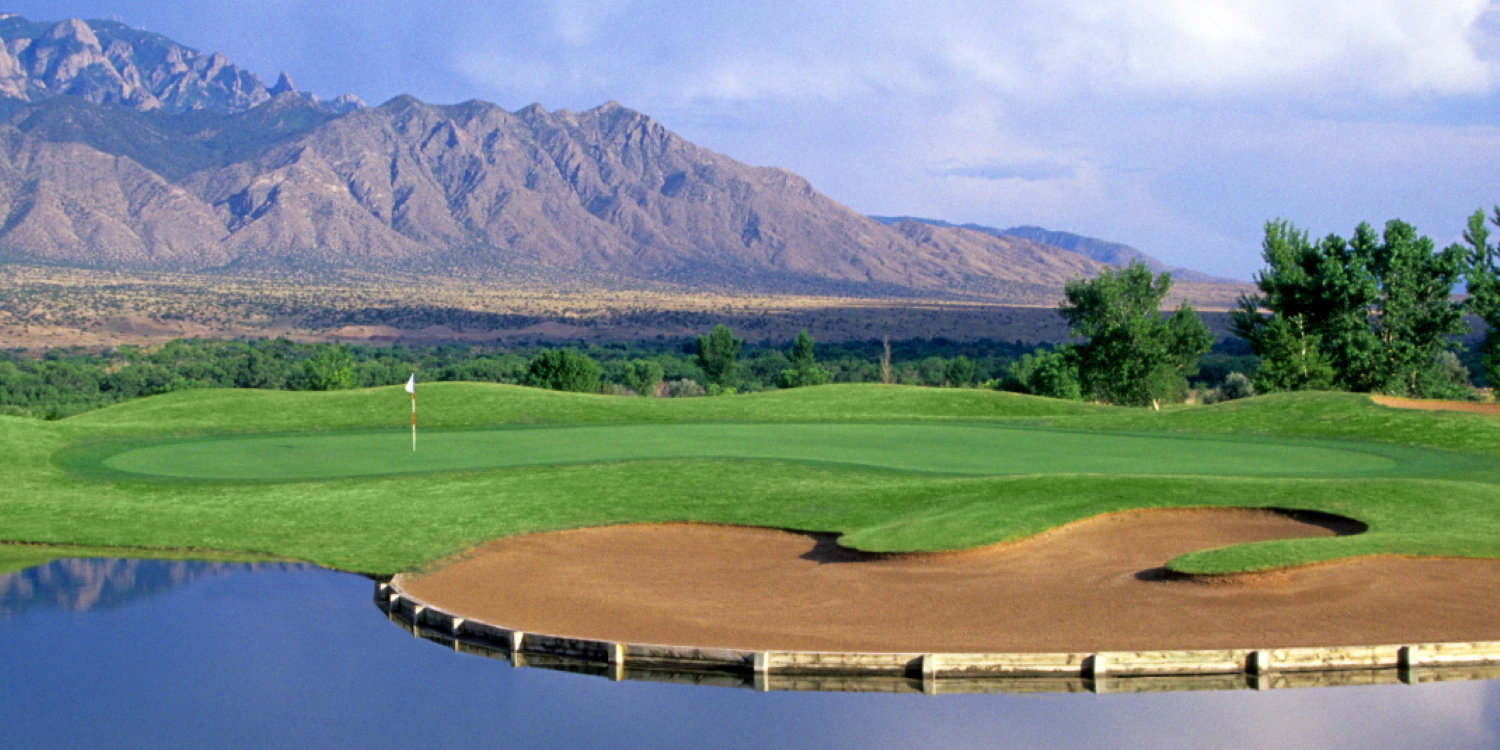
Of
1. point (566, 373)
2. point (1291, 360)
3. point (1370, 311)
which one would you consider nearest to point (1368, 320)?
point (1370, 311)

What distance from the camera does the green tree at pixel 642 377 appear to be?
86.6 metres

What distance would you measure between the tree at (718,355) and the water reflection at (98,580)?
213ft

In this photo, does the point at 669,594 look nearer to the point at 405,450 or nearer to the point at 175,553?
the point at 175,553

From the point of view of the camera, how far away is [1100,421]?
3844 centimetres

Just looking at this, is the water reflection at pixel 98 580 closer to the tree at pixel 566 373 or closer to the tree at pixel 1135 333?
the tree at pixel 1135 333

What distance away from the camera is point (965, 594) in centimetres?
1709

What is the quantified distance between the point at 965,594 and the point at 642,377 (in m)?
71.9

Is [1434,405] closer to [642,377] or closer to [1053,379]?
[1053,379]

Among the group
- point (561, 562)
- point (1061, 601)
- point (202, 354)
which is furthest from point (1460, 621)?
point (202, 354)

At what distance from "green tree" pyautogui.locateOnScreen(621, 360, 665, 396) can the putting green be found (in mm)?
50033

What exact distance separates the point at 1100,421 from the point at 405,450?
21.3 m

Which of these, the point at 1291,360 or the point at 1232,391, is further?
the point at 1232,391

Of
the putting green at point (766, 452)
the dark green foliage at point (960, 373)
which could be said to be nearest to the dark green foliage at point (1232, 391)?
the dark green foliage at point (960, 373)

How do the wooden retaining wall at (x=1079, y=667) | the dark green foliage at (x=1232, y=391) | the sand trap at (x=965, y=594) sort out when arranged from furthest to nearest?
the dark green foliage at (x=1232, y=391), the sand trap at (x=965, y=594), the wooden retaining wall at (x=1079, y=667)
